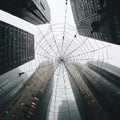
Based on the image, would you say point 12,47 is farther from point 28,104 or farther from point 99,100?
point 99,100

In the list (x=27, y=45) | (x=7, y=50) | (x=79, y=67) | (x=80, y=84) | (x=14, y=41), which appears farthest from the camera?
(x=79, y=67)

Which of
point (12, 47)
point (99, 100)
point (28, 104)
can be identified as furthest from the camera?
point (99, 100)

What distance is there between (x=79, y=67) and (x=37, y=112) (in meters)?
59.5

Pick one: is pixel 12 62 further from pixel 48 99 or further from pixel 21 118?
pixel 48 99

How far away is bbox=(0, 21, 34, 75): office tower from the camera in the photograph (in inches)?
2378

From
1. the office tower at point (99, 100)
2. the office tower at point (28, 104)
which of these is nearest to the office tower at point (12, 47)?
the office tower at point (28, 104)

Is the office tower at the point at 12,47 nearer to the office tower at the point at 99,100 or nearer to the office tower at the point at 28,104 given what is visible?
the office tower at the point at 28,104

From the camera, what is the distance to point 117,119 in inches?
2361

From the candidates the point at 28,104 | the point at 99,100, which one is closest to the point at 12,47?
the point at 28,104

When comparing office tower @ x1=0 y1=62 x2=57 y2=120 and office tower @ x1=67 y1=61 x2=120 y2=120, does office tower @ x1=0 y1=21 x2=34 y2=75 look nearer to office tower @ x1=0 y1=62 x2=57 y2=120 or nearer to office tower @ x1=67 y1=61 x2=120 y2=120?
office tower @ x1=0 y1=62 x2=57 y2=120

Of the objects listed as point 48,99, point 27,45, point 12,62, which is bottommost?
point 48,99

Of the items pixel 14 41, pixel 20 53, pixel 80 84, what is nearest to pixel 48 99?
pixel 80 84

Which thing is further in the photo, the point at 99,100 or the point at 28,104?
the point at 99,100

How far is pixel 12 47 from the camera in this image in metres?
67.9
